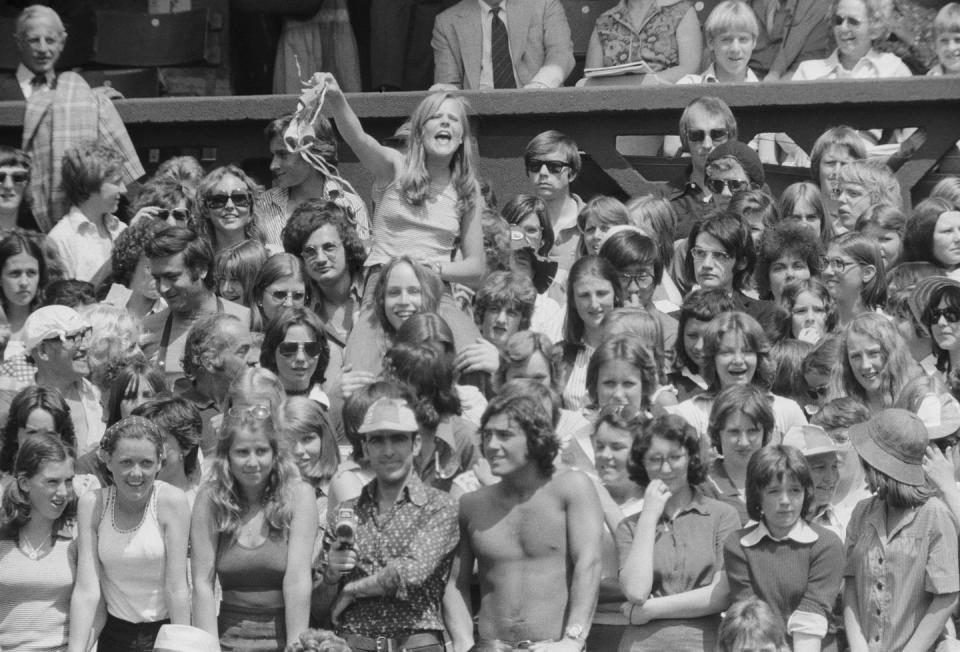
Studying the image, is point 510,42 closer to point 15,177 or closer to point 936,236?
point 15,177

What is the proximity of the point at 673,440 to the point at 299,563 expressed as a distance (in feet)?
4.66

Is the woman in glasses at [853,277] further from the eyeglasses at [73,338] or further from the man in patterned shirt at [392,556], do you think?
the eyeglasses at [73,338]

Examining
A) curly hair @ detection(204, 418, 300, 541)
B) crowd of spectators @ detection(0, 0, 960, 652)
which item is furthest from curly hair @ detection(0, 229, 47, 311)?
curly hair @ detection(204, 418, 300, 541)

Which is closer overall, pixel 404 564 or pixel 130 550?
pixel 404 564

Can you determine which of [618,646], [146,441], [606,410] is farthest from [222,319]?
[618,646]

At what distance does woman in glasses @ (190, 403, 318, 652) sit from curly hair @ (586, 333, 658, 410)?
1.38 metres

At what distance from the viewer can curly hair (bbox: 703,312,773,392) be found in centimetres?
884

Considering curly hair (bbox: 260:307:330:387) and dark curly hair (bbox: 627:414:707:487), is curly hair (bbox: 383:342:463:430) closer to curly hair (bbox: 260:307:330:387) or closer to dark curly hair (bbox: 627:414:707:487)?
curly hair (bbox: 260:307:330:387)

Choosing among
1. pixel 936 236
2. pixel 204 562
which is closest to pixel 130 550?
pixel 204 562

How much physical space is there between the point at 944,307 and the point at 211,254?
3.37 m

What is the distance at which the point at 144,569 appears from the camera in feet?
26.1

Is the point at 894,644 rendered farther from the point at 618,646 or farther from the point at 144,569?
the point at 144,569

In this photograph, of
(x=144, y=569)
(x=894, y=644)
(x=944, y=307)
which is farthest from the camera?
(x=944, y=307)

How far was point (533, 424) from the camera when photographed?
298 inches
